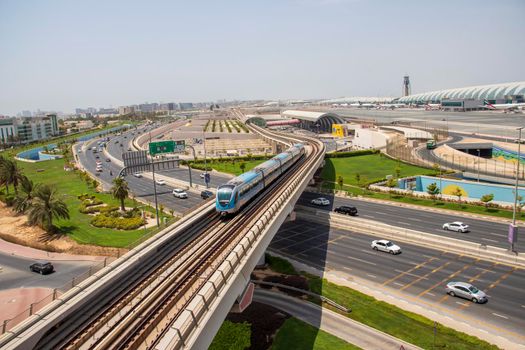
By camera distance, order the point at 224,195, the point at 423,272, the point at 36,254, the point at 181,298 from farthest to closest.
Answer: the point at 36,254
the point at 423,272
the point at 224,195
the point at 181,298

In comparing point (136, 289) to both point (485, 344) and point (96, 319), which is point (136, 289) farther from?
point (485, 344)

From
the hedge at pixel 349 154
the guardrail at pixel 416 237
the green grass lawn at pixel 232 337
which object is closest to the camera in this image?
the green grass lawn at pixel 232 337

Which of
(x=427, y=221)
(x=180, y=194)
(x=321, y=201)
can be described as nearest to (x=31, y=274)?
(x=180, y=194)

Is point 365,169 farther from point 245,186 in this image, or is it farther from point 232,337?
point 232,337

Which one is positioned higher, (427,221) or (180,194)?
(180,194)

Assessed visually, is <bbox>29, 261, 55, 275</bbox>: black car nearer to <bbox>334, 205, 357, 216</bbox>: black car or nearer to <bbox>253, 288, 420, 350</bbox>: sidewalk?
<bbox>253, 288, 420, 350</bbox>: sidewalk

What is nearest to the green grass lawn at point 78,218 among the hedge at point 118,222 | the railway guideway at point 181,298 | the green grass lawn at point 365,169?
the hedge at point 118,222

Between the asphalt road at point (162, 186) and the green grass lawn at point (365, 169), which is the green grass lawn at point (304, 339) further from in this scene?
the green grass lawn at point (365, 169)
